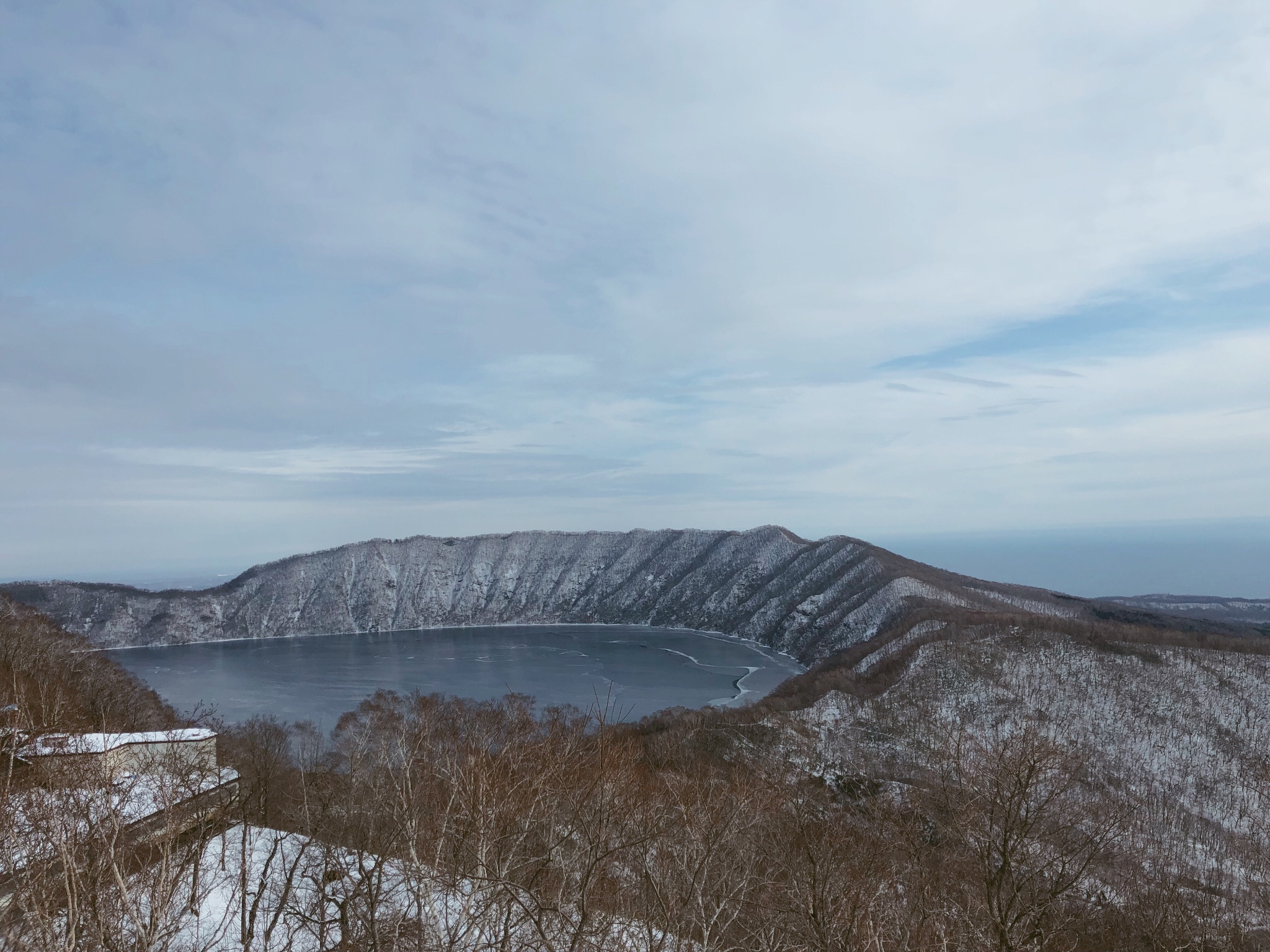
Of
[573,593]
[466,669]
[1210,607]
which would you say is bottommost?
[466,669]

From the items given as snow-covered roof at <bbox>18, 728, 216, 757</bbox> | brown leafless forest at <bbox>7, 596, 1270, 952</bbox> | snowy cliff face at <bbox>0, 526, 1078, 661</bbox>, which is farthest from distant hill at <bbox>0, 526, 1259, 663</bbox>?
snow-covered roof at <bbox>18, 728, 216, 757</bbox>

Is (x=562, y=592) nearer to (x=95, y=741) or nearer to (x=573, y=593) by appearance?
(x=573, y=593)

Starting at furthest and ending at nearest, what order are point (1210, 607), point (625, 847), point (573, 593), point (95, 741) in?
point (573, 593) < point (1210, 607) < point (95, 741) < point (625, 847)

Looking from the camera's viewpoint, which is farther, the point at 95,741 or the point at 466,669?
the point at 466,669

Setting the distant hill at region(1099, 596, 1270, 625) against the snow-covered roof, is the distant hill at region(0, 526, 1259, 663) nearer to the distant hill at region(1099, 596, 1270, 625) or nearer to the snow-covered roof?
the distant hill at region(1099, 596, 1270, 625)

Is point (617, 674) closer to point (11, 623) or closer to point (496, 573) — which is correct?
point (11, 623)

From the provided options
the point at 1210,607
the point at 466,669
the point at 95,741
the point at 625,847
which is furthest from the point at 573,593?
the point at 625,847

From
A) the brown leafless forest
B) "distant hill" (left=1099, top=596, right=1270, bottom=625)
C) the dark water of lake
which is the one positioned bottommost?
the dark water of lake
